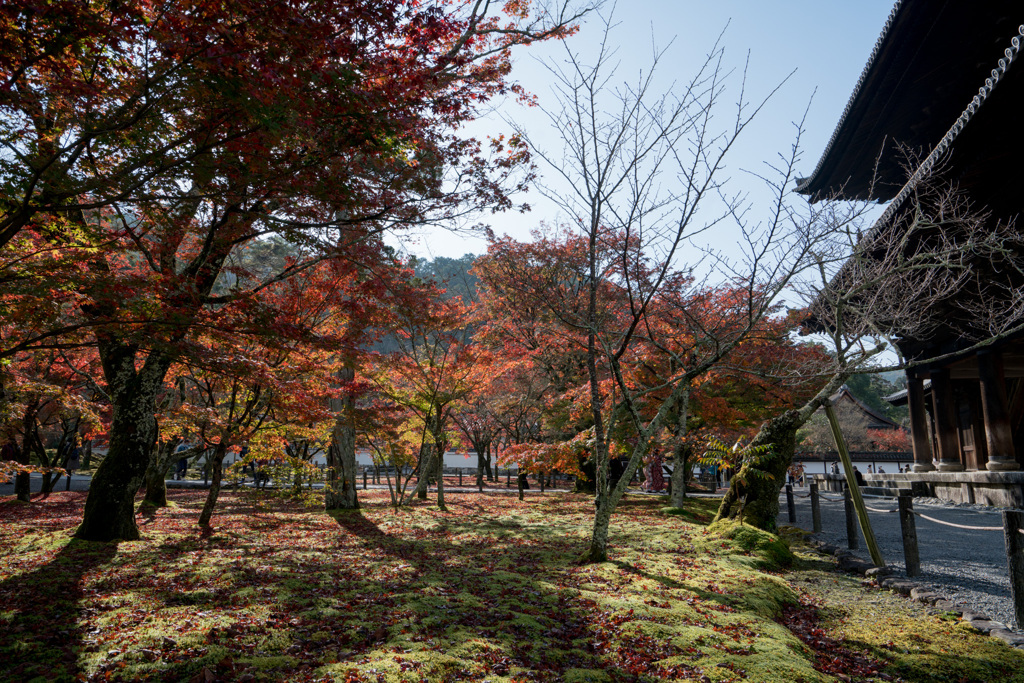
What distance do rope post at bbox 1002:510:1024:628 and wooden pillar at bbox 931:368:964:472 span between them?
1180 centimetres

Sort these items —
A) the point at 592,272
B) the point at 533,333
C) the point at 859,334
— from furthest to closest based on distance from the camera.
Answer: the point at 533,333 → the point at 859,334 → the point at 592,272

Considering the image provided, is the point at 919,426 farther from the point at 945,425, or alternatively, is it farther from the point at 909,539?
the point at 909,539

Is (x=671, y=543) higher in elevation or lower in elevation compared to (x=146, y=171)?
lower

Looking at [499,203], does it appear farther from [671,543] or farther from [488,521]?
[488,521]

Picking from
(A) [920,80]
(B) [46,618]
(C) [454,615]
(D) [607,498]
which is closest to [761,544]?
(D) [607,498]

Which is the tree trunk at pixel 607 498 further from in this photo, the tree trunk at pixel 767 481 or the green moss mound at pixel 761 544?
the tree trunk at pixel 767 481

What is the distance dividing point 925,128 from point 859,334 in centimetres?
562

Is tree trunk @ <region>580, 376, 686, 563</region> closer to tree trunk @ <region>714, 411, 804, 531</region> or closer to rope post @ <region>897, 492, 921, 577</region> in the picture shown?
rope post @ <region>897, 492, 921, 577</region>

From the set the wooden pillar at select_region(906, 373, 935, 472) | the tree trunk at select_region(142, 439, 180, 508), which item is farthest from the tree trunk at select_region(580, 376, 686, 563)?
the wooden pillar at select_region(906, 373, 935, 472)

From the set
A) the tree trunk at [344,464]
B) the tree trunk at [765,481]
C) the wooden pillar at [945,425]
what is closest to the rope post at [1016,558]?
the tree trunk at [765,481]

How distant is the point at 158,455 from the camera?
14.8 metres

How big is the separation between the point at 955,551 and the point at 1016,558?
5.09 m

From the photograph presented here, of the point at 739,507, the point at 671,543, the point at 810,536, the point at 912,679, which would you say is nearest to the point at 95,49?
the point at 912,679

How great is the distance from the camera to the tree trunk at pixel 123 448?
8320mm
